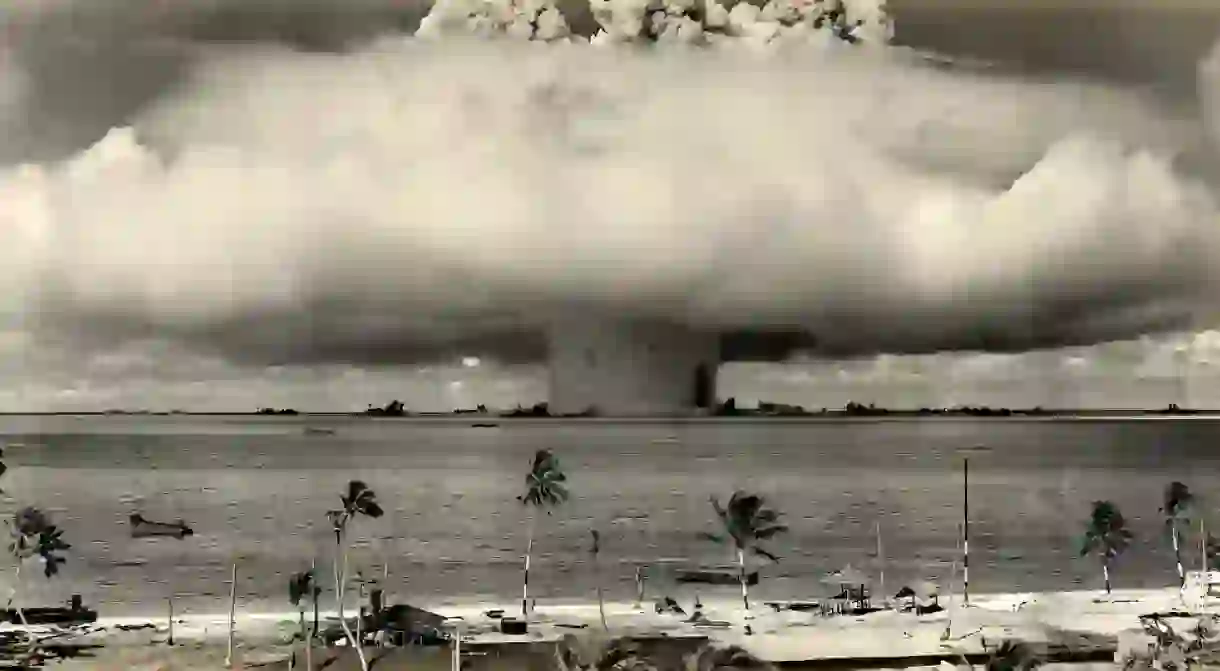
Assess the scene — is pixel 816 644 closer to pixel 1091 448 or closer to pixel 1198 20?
pixel 1091 448

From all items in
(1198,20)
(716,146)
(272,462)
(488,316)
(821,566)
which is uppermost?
(1198,20)

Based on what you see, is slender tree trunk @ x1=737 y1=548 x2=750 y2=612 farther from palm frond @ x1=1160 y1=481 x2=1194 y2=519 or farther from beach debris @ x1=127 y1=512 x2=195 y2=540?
beach debris @ x1=127 y1=512 x2=195 y2=540

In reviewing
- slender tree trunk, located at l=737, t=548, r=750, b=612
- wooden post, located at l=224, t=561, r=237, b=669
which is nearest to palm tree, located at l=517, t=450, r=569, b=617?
slender tree trunk, located at l=737, t=548, r=750, b=612

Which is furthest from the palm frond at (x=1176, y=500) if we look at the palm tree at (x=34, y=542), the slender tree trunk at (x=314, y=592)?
the palm tree at (x=34, y=542)

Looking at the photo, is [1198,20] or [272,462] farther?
[1198,20]

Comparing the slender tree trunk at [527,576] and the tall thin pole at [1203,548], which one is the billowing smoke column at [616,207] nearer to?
the slender tree trunk at [527,576]

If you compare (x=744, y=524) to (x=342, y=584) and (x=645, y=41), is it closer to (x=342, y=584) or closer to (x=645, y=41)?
(x=342, y=584)

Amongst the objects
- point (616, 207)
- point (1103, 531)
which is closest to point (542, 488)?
point (616, 207)

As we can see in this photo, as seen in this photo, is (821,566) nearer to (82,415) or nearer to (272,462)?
(272,462)

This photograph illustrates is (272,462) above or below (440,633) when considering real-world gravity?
above

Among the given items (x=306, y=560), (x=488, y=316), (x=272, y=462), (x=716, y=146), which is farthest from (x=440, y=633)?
(x=716, y=146)
